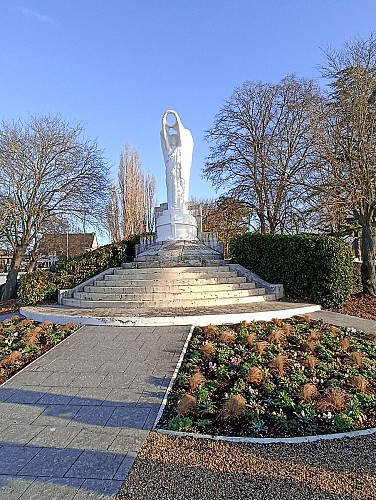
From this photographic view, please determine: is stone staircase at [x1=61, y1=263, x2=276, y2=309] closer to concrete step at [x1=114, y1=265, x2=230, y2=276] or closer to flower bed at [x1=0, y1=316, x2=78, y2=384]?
concrete step at [x1=114, y1=265, x2=230, y2=276]

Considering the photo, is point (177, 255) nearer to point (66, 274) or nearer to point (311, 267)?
point (66, 274)

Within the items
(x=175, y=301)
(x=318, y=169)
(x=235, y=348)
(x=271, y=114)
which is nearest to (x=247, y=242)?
(x=318, y=169)

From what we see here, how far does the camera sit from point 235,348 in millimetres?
5828

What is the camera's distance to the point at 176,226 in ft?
51.9

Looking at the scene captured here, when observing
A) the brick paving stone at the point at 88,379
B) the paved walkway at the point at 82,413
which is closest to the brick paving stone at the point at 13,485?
the paved walkway at the point at 82,413

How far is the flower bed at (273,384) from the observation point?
3.73 metres

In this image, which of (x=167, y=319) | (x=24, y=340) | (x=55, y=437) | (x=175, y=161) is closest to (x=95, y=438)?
(x=55, y=437)

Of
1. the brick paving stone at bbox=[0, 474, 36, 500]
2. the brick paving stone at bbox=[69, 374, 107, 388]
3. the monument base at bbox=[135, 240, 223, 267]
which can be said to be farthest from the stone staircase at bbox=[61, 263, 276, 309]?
the brick paving stone at bbox=[0, 474, 36, 500]

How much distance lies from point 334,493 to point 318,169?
457 inches

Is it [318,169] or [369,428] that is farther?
[318,169]

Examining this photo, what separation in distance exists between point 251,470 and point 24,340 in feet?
16.3

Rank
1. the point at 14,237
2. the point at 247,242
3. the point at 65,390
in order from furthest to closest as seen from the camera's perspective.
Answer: the point at 14,237, the point at 247,242, the point at 65,390

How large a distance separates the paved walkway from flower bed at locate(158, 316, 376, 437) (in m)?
0.40

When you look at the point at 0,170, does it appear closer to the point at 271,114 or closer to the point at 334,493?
the point at 271,114
